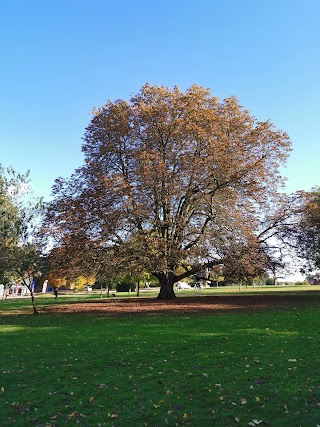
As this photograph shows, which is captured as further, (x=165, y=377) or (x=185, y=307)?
(x=185, y=307)

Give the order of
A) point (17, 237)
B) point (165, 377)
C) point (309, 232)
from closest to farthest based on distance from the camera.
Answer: point (165, 377)
point (17, 237)
point (309, 232)

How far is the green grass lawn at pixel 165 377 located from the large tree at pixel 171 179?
12.7 meters

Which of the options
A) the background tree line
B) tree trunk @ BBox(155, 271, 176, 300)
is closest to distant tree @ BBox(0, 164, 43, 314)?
the background tree line

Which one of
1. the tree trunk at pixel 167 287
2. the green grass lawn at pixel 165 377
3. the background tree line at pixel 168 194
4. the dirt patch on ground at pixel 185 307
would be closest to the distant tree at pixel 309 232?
the background tree line at pixel 168 194

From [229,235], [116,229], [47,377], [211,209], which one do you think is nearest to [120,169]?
[116,229]

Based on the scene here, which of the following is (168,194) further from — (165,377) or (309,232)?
(165,377)

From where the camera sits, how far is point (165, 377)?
748 centimetres

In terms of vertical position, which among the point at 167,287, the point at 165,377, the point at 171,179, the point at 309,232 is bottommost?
the point at 165,377

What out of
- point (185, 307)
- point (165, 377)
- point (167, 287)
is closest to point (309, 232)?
point (167, 287)

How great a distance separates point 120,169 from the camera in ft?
95.9

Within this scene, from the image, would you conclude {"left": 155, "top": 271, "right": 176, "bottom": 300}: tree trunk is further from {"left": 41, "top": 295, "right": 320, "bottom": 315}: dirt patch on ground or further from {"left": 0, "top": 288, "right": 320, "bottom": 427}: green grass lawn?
{"left": 0, "top": 288, "right": 320, "bottom": 427}: green grass lawn

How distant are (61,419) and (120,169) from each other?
2458 cm

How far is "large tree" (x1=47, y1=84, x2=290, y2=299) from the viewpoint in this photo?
2480 centimetres

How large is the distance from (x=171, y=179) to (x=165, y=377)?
60.1 feet
